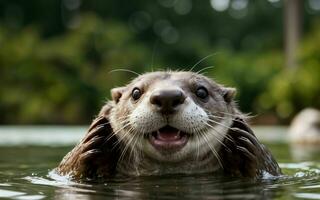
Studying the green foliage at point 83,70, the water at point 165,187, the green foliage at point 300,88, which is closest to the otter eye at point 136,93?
the water at point 165,187

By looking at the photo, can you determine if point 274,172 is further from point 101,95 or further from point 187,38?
point 187,38

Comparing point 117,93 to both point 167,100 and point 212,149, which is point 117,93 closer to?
point 212,149

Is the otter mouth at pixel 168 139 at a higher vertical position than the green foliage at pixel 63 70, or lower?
lower

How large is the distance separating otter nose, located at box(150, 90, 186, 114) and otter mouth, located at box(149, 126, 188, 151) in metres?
0.26

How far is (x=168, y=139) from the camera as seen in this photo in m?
5.51

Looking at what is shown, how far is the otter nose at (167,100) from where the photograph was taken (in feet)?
17.0

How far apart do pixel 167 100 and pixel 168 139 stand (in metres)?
0.42

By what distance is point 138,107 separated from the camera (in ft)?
18.4

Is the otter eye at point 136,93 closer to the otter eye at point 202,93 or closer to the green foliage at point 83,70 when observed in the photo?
the otter eye at point 202,93

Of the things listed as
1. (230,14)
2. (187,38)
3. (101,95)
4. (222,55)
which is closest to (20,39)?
(101,95)

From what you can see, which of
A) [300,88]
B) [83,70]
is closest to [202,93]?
[300,88]

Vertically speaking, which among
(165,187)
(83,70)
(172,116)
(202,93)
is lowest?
(165,187)

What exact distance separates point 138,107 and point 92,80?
26.5 m

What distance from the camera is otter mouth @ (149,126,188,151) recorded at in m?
5.49
